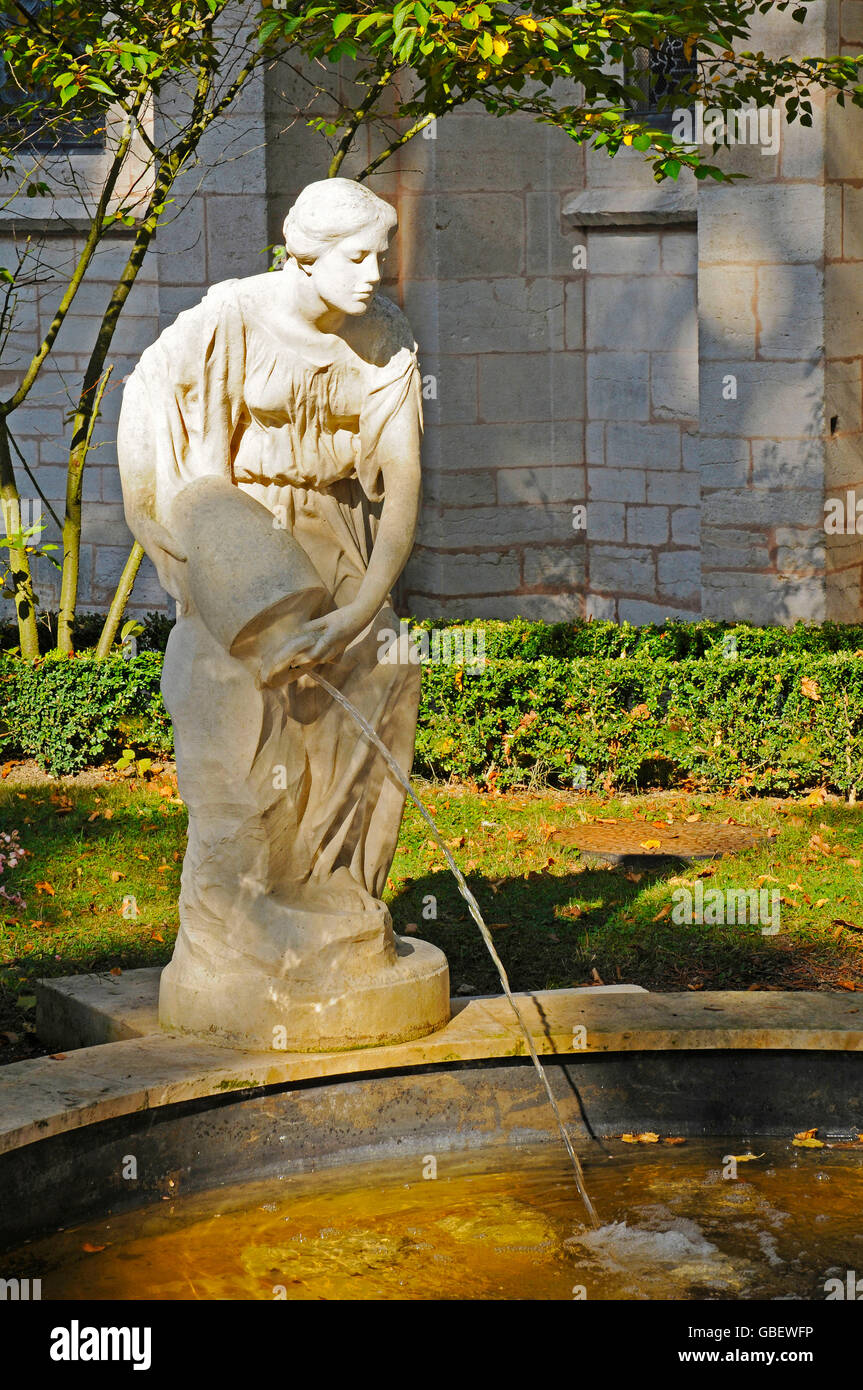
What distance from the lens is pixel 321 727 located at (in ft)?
14.9

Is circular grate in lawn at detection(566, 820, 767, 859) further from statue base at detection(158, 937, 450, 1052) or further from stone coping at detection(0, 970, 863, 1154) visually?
statue base at detection(158, 937, 450, 1052)

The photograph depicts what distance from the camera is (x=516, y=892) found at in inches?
272

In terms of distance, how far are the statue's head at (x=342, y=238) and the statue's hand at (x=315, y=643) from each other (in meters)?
0.76

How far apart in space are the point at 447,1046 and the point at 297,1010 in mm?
399

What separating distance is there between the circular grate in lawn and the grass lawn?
0.10 metres

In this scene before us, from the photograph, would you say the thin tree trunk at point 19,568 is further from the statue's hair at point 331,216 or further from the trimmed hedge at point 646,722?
the statue's hair at point 331,216

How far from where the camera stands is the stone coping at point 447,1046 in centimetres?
404

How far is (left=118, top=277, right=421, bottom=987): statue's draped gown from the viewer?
4.29 m

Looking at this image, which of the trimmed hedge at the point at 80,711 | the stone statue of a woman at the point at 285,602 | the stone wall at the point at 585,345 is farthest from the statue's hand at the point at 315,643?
the stone wall at the point at 585,345

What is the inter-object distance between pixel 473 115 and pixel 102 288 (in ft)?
9.51

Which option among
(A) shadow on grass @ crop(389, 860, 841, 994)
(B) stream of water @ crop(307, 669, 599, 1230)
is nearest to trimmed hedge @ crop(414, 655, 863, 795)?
(A) shadow on grass @ crop(389, 860, 841, 994)

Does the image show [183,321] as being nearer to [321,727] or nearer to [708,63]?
[321,727]

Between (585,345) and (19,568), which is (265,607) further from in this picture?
(585,345)

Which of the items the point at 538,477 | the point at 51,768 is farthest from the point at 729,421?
the point at 51,768
